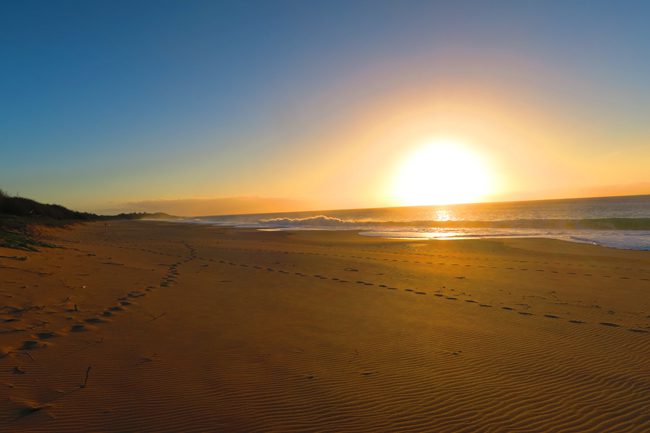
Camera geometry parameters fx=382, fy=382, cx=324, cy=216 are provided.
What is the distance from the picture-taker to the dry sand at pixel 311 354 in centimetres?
418

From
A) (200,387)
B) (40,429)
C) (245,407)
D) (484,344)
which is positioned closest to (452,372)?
(484,344)

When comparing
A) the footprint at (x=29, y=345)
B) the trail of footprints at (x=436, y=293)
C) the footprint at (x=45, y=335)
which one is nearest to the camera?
the footprint at (x=29, y=345)

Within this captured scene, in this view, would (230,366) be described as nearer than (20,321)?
Yes

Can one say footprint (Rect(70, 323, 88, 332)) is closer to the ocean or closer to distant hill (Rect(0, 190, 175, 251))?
distant hill (Rect(0, 190, 175, 251))

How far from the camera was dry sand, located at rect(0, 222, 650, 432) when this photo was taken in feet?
13.7

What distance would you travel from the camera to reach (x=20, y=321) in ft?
20.0

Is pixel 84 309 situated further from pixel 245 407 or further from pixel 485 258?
pixel 485 258

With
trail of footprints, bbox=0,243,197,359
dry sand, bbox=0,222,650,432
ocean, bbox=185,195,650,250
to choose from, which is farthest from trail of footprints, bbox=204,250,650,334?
ocean, bbox=185,195,650,250

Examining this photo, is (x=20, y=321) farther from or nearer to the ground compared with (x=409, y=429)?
farther from the ground

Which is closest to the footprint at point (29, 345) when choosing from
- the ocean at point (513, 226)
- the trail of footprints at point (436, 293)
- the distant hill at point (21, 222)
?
the trail of footprints at point (436, 293)

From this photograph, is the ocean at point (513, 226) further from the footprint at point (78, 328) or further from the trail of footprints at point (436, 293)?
the footprint at point (78, 328)

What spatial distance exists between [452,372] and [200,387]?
3.46 metres

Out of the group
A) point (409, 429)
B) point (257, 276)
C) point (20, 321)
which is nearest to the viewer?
point (409, 429)

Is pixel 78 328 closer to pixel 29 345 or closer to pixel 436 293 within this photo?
pixel 29 345
